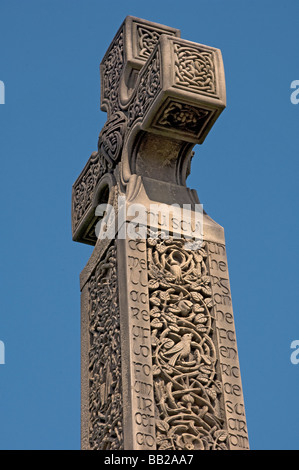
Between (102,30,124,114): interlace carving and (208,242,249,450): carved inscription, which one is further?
(102,30,124,114): interlace carving

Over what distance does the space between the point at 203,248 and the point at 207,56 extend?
51.3 inches

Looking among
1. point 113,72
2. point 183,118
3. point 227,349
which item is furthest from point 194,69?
point 227,349

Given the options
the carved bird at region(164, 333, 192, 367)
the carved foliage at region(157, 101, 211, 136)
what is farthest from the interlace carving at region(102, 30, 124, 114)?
the carved bird at region(164, 333, 192, 367)

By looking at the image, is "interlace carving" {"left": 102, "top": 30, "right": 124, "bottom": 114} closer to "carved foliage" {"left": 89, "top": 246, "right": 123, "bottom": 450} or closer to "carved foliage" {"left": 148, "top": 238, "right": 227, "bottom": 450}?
"carved foliage" {"left": 89, "top": 246, "right": 123, "bottom": 450}

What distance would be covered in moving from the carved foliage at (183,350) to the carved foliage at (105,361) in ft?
0.86

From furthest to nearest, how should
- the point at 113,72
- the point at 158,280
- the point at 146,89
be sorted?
1. the point at 113,72
2. the point at 146,89
3. the point at 158,280

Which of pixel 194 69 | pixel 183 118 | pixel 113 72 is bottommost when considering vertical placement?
pixel 183 118

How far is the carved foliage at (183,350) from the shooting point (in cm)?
643

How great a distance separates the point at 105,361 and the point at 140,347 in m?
0.46

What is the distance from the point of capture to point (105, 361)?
22.9 ft

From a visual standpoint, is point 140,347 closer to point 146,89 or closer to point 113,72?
point 146,89

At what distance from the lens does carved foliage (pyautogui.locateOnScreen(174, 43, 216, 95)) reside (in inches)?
283
